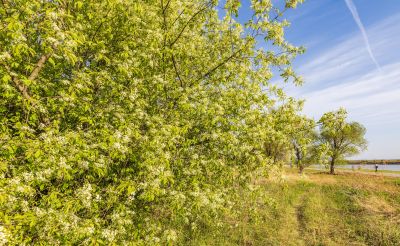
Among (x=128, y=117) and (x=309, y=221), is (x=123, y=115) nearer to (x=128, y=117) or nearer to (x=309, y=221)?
(x=128, y=117)

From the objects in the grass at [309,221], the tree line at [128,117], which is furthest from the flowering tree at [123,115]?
the grass at [309,221]

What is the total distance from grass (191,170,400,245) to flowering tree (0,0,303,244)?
2.79 m

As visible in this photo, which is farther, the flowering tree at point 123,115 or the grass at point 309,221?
the grass at point 309,221

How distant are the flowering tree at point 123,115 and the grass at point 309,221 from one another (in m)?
2.79

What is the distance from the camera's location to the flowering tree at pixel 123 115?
673 centimetres

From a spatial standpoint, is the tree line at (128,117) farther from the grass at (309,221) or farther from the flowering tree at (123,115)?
the grass at (309,221)

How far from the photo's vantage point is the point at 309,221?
18000 millimetres

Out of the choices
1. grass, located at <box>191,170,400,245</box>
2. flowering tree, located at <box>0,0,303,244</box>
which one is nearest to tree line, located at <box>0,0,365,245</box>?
flowering tree, located at <box>0,0,303,244</box>

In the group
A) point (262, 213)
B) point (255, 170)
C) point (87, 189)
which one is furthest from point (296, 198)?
point (87, 189)

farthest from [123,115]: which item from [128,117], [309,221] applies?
[309,221]

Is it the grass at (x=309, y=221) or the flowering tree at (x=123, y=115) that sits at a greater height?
the flowering tree at (x=123, y=115)

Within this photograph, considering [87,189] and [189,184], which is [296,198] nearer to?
[189,184]

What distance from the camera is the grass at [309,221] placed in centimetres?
1355

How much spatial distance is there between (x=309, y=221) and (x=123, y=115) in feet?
48.0
